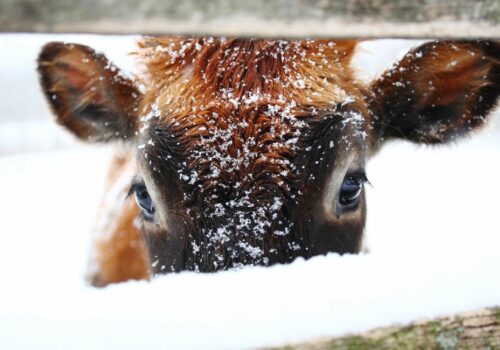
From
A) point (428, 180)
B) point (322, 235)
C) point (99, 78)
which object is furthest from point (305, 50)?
point (428, 180)

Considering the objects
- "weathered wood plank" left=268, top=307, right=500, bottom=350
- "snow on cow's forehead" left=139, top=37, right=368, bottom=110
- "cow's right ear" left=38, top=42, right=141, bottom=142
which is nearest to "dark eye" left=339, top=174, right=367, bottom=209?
"snow on cow's forehead" left=139, top=37, right=368, bottom=110

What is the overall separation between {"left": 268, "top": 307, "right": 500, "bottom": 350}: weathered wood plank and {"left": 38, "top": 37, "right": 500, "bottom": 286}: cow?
0.88 m

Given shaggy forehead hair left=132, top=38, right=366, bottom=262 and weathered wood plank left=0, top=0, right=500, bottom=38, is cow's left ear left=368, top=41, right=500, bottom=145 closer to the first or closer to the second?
shaggy forehead hair left=132, top=38, right=366, bottom=262

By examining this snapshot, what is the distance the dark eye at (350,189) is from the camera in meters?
2.48

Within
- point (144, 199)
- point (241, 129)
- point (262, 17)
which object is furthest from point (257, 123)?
point (262, 17)

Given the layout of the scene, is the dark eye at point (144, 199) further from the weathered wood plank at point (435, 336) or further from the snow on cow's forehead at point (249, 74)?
the weathered wood plank at point (435, 336)

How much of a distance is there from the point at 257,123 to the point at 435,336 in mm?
1169

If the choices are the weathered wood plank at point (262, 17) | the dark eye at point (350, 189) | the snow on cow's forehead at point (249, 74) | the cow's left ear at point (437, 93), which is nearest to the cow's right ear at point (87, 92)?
the snow on cow's forehead at point (249, 74)

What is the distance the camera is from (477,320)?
4.23 feet

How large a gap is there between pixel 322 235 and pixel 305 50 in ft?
2.60

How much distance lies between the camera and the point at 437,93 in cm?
282

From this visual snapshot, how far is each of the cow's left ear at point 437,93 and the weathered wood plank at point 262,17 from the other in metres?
1.34

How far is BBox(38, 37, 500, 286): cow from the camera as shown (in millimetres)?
2143

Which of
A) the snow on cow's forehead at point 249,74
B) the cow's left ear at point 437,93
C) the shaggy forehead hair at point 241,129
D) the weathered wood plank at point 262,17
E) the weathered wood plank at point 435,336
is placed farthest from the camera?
the cow's left ear at point 437,93
